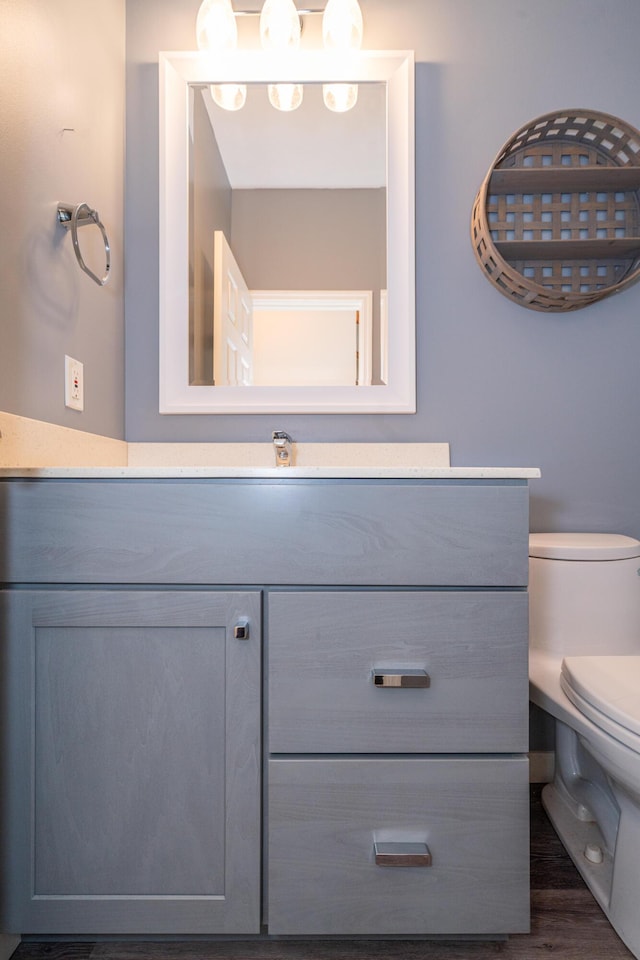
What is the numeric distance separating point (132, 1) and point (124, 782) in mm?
1905

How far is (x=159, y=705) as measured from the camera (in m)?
0.88

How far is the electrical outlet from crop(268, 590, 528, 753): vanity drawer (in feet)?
2.18

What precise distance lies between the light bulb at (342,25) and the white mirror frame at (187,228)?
0.03m

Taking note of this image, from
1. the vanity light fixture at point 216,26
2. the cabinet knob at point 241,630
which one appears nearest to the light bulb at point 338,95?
the vanity light fixture at point 216,26

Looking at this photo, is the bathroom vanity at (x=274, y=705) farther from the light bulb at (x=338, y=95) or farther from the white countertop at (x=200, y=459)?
the light bulb at (x=338, y=95)

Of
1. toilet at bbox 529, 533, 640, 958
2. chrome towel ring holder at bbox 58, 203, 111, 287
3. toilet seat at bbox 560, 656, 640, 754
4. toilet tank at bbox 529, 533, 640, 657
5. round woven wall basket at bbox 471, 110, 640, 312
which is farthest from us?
round woven wall basket at bbox 471, 110, 640, 312

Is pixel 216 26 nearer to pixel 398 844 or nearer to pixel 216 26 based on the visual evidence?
pixel 216 26

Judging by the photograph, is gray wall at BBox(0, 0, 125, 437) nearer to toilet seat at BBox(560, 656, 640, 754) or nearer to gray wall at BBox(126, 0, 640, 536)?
gray wall at BBox(126, 0, 640, 536)

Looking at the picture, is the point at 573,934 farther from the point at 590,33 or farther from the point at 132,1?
the point at 132,1

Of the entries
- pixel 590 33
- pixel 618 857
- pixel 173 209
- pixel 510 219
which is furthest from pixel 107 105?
pixel 618 857

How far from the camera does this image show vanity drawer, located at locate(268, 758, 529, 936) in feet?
2.88

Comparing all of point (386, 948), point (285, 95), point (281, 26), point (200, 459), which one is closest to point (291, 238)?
point (285, 95)

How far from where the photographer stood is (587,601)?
4.08ft

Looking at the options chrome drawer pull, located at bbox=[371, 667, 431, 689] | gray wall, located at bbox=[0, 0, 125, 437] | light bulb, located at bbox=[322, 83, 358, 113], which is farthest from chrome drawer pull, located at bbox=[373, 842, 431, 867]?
light bulb, located at bbox=[322, 83, 358, 113]
